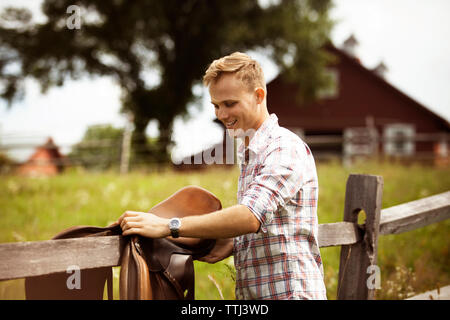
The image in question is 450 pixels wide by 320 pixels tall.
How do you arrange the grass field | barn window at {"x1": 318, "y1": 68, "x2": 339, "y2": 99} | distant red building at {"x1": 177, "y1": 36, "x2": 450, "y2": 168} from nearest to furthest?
the grass field, barn window at {"x1": 318, "y1": 68, "x2": 339, "y2": 99}, distant red building at {"x1": 177, "y1": 36, "x2": 450, "y2": 168}

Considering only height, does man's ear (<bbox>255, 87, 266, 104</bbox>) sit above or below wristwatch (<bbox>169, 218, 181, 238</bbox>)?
above

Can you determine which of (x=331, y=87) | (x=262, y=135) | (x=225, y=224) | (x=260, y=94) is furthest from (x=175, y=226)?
(x=331, y=87)

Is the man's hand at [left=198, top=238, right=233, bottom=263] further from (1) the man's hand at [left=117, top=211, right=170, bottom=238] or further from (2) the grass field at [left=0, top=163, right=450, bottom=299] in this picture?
(1) the man's hand at [left=117, top=211, right=170, bottom=238]

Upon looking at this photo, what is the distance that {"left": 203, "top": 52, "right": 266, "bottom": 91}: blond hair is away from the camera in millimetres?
1493

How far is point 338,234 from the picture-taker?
2.18 meters

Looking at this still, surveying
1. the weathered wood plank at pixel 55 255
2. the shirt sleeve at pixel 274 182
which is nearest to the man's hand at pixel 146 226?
the weathered wood plank at pixel 55 255

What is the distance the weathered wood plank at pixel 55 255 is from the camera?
123 centimetres

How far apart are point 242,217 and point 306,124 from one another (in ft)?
68.3

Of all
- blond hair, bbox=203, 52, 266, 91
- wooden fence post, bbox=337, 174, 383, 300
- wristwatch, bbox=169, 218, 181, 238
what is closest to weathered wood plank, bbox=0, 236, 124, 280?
wristwatch, bbox=169, 218, 181, 238

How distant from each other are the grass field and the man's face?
0.66 m

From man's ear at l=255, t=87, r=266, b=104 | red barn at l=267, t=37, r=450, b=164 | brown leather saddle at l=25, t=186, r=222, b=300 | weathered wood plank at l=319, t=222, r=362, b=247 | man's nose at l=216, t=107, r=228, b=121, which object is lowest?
brown leather saddle at l=25, t=186, r=222, b=300

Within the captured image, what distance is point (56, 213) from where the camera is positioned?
5742 mm

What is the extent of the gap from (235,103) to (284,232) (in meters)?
0.52

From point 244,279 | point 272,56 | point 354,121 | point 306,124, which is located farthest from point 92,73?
point 244,279
